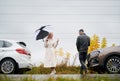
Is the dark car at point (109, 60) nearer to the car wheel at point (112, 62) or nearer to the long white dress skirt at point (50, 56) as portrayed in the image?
the car wheel at point (112, 62)

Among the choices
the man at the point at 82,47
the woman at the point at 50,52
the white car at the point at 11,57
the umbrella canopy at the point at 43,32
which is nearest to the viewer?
the woman at the point at 50,52

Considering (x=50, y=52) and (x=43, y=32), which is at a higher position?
(x=43, y=32)

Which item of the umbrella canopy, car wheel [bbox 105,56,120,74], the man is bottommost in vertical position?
car wheel [bbox 105,56,120,74]

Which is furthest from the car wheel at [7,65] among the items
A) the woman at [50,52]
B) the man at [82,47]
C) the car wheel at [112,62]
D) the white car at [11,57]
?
the car wheel at [112,62]

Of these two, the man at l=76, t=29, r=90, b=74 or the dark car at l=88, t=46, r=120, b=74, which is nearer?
the dark car at l=88, t=46, r=120, b=74

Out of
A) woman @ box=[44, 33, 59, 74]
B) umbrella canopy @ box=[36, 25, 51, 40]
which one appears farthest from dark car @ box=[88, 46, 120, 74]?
umbrella canopy @ box=[36, 25, 51, 40]

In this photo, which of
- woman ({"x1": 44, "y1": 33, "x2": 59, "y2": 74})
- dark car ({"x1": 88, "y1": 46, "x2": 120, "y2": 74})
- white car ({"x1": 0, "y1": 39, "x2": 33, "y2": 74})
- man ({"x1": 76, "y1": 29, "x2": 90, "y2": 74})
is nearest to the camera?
woman ({"x1": 44, "y1": 33, "x2": 59, "y2": 74})

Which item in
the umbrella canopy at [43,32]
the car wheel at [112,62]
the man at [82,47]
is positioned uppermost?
the umbrella canopy at [43,32]

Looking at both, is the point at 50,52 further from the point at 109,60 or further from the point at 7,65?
the point at 109,60

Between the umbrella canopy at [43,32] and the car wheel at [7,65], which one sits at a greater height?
the umbrella canopy at [43,32]

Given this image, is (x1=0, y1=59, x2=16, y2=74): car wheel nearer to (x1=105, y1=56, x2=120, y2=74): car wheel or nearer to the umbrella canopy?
the umbrella canopy

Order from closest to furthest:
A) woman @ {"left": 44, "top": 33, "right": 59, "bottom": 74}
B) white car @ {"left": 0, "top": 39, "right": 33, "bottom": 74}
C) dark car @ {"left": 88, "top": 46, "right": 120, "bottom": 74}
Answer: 1. woman @ {"left": 44, "top": 33, "right": 59, "bottom": 74}
2. dark car @ {"left": 88, "top": 46, "right": 120, "bottom": 74}
3. white car @ {"left": 0, "top": 39, "right": 33, "bottom": 74}

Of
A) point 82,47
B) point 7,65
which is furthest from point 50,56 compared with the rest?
point 7,65

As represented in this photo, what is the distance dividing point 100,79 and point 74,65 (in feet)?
41.6
